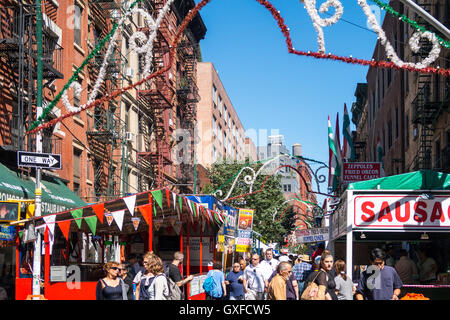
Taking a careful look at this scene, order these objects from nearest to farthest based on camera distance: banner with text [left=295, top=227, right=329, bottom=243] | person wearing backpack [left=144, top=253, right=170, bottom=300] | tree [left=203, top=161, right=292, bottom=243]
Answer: person wearing backpack [left=144, top=253, right=170, bottom=300] < banner with text [left=295, top=227, right=329, bottom=243] < tree [left=203, top=161, right=292, bottom=243]

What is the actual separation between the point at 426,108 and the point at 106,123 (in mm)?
15625

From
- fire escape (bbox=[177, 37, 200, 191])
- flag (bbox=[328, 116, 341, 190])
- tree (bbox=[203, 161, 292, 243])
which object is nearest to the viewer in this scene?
flag (bbox=[328, 116, 341, 190])

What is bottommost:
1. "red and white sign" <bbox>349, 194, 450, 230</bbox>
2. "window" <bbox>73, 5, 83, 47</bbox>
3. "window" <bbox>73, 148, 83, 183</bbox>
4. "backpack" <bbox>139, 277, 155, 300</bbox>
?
"backpack" <bbox>139, 277, 155, 300</bbox>

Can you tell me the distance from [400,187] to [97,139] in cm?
1998

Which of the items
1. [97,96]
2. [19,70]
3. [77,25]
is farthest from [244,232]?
[19,70]

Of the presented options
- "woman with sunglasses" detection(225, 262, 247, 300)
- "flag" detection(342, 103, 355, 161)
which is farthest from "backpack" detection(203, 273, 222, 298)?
"flag" detection(342, 103, 355, 161)

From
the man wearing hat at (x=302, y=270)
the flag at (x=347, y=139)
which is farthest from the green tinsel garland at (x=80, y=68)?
the flag at (x=347, y=139)

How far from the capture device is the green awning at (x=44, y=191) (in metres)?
18.5

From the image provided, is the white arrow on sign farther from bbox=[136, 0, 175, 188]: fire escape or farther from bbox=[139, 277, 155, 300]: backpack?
bbox=[136, 0, 175, 188]: fire escape

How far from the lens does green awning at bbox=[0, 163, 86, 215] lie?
1850 cm

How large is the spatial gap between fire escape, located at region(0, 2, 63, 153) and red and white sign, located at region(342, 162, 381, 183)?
1198 cm

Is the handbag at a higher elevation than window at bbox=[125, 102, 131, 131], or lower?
lower

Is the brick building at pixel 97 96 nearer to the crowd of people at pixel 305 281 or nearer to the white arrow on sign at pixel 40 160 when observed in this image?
the white arrow on sign at pixel 40 160

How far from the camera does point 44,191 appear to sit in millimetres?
21406
